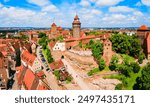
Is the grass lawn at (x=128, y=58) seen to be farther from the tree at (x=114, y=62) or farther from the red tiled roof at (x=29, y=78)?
the red tiled roof at (x=29, y=78)

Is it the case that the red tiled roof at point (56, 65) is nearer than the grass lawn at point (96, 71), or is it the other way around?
the grass lawn at point (96, 71)

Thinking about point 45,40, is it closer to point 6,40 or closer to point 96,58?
point 6,40

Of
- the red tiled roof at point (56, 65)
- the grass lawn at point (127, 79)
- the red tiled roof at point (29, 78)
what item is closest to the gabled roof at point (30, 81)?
the red tiled roof at point (29, 78)

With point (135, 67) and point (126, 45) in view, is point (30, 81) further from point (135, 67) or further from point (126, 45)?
point (126, 45)

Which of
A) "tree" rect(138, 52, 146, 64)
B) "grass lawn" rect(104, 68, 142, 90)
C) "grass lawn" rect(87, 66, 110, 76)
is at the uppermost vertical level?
"tree" rect(138, 52, 146, 64)

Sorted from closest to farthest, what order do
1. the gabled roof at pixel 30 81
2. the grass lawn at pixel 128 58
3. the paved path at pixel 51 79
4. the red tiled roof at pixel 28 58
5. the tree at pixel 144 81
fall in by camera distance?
the gabled roof at pixel 30 81 < the tree at pixel 144 81 < the red tiled roof at pixel 28 58 < the paved path at pixel 51 79 < the grass lawn at pixel 128 58

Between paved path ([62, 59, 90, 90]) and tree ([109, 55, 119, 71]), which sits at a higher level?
tree ([109, 55, 119, 71])

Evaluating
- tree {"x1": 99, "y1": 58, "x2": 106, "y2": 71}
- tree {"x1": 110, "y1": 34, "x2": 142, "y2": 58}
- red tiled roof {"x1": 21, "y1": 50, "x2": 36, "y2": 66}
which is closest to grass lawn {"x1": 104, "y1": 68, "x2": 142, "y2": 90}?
tree {"x1": 99, "y1": 58, "x2": 106, "y2": 71}

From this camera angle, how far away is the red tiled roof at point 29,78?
3.16 m

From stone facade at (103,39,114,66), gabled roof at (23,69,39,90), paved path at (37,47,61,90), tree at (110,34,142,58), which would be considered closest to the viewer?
gabled roof at (23,69,39,90)

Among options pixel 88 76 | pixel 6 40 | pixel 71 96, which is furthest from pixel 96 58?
pixel 71 96

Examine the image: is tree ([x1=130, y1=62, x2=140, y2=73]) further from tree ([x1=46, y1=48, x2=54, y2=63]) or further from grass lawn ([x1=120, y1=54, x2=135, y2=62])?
tree ([x1=46, y1=48, x2=54, y2=63])

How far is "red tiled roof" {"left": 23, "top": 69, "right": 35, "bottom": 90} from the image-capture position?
10.4ft

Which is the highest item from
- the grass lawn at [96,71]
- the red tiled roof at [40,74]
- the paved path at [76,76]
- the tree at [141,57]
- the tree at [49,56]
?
the tree at [141,57]
